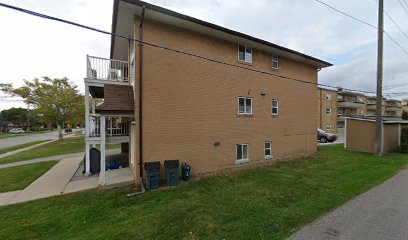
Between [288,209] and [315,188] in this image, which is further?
[315,188]

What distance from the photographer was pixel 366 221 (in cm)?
485

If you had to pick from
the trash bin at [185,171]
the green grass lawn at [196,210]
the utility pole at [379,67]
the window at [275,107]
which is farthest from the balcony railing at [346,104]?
the trash bin at [185,171]

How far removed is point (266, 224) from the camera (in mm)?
4707

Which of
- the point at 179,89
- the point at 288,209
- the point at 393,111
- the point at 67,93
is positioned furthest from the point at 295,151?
the point at 393,111

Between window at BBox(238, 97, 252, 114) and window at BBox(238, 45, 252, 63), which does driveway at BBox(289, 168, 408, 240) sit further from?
window at BBox(238, 45, 252, 63)

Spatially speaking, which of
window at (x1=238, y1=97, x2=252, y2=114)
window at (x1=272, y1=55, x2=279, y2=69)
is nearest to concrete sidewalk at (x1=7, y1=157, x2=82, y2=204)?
window at (x1=238, y1=97, x2=252, y2=114)

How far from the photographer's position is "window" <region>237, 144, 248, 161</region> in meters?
10.8

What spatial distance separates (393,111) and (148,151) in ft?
291

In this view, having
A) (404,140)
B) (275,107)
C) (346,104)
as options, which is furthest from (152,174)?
(346,104)

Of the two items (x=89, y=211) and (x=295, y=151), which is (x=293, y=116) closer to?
(x=295, y=151)

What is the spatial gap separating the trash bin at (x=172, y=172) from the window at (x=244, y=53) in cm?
708

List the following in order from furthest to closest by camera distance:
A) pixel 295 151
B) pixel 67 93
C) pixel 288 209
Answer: pixel 67 93
pixel 295 151
pixel 288 209

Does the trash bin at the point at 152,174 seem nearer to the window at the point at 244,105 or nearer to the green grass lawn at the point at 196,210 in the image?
the green grass lawn at the point at 196,210

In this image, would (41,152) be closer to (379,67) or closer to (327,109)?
(379,67)
